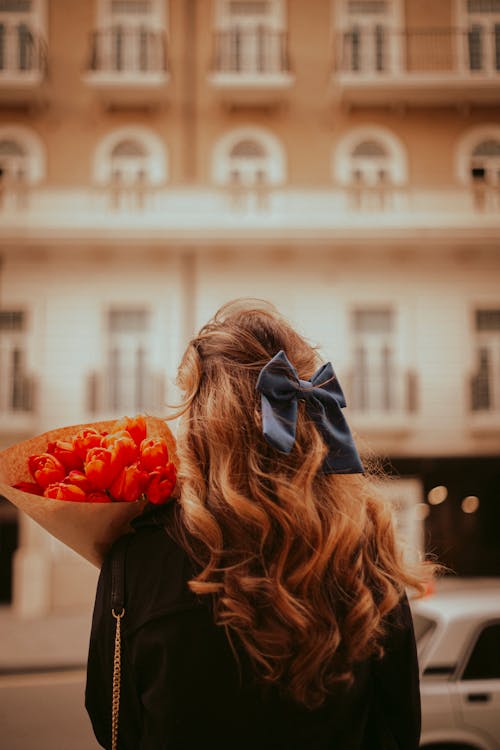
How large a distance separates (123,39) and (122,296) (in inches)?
61.1

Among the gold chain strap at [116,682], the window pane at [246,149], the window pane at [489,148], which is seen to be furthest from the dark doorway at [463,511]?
the gold chain strap at [116,682]

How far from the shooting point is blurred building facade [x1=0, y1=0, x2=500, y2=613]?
148 inches

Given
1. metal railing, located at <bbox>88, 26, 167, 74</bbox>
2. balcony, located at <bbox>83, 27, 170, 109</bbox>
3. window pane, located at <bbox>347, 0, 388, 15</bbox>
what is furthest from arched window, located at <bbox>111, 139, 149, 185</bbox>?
window pane, located at <bbox>347, 0, 388, 15</bbox>

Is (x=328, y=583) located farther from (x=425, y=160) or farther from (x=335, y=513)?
(x=425, y=160)

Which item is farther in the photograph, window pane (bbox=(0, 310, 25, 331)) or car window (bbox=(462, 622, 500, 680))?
window pane (bbox=(0, 310, 25, 331))

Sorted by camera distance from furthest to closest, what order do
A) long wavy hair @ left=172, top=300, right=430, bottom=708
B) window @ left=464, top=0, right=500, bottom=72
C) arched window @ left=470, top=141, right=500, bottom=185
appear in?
arched window @ left=470, top=141, right=500, bottom=185, window @ left=464, top=0, right=500, bottom=72, long wavy hair @ left=172, top=300, right=430, bottom=708

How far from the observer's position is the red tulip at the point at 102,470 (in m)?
0.77

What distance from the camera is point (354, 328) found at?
15.2 feet

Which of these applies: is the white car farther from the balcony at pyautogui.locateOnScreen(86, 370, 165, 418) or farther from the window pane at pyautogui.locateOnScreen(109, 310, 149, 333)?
the window pane at pyautogui.locateOnScreen(109, 310, 149, 333)

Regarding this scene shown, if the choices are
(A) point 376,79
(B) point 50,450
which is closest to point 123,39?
(A) point 376,79

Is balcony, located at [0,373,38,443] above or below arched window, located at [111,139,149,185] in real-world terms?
below

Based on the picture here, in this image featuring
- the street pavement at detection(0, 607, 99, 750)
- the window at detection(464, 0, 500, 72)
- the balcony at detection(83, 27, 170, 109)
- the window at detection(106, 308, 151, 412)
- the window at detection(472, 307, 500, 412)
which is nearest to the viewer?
the street pavement at detection(0, 607, 99, 750)

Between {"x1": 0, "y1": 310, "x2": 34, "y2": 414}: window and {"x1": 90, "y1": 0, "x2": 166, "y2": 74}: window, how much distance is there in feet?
5.28

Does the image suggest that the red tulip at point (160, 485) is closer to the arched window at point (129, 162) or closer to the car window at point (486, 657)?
the car window at point (486, 657)
